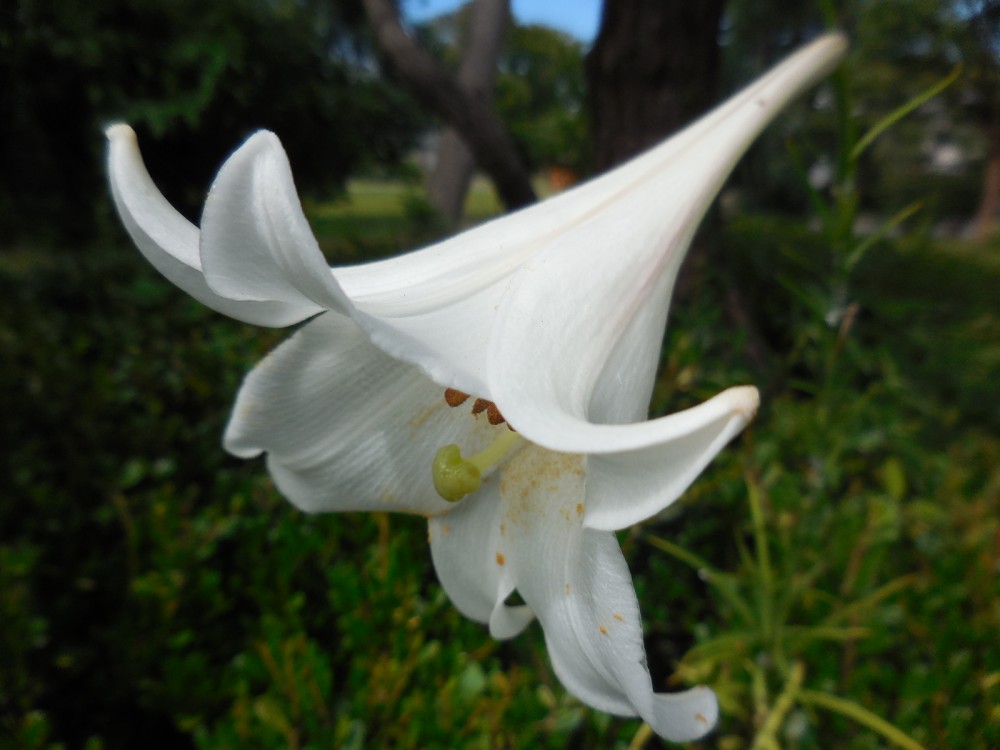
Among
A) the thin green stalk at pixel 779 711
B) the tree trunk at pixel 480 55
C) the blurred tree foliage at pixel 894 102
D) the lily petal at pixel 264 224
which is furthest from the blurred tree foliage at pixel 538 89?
the lily petal at pixel 264 224

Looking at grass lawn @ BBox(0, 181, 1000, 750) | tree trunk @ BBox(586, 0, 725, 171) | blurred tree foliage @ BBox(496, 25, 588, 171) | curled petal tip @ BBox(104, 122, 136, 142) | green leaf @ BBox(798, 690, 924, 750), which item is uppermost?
curled petal tip @ BBox(104, 122, 136, 142)

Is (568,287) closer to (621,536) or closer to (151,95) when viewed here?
(621,536)

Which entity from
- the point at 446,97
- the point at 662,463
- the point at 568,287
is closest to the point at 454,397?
the point at 568,287

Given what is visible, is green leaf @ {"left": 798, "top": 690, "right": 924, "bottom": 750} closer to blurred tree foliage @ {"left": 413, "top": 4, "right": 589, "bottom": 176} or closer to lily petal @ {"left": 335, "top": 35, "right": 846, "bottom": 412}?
lily petal @ {"left": 335, "top": 35, "right": 846, "bottom": 412}

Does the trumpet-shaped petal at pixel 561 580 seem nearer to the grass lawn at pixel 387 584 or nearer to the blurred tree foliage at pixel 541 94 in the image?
the grass lawn at pixel 387 584

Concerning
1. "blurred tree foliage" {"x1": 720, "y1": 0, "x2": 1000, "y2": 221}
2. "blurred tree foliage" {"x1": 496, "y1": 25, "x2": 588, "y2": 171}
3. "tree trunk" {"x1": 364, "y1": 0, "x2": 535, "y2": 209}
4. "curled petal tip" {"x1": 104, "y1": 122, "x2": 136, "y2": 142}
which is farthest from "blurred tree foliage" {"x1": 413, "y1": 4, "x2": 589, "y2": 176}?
"curled petal tip" {"x1": 104, "y1": 122, "x2": 136, "y2": 142}

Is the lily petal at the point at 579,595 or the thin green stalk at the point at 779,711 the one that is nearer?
the lily petal at the point at 579,595

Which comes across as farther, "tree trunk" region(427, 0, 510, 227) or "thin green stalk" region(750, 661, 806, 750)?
"tree trunk" region(427, 0, 510, 227)
